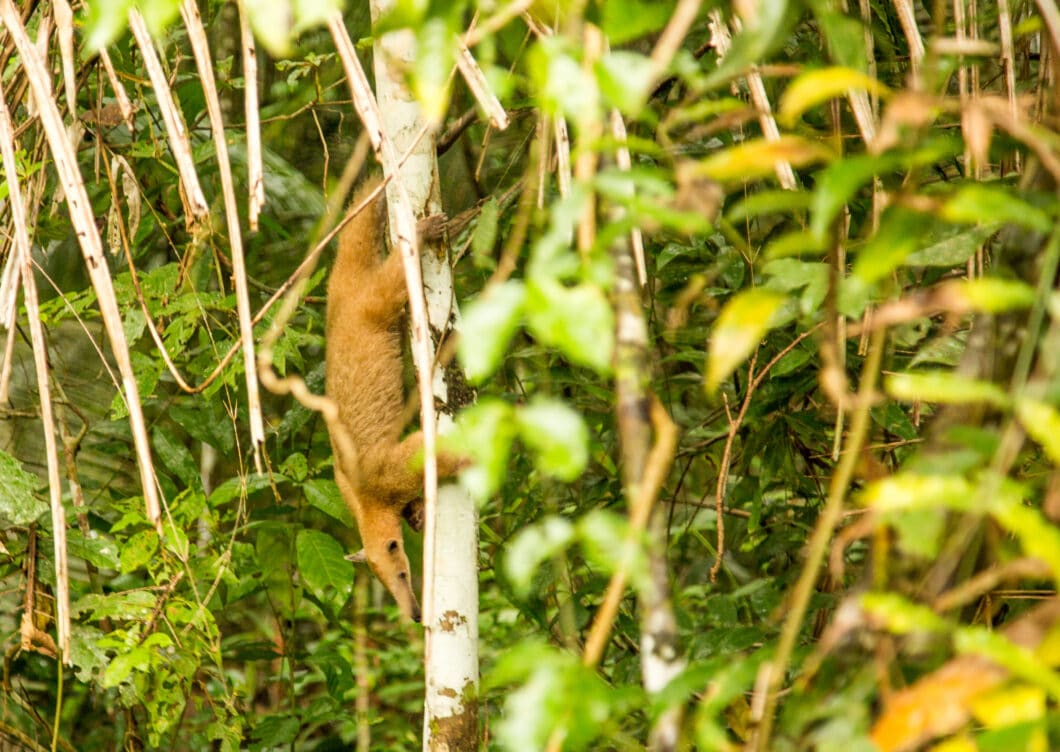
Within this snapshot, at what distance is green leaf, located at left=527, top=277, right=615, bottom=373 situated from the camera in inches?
37.3

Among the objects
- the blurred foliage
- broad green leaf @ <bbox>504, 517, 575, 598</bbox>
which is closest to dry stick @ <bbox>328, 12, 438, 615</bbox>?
the blurred foliage

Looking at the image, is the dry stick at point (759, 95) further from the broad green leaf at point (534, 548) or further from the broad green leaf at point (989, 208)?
the broad green leaf at point (534, 548)

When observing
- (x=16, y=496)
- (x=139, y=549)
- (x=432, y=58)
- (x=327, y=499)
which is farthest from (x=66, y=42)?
(x=327, y=499)

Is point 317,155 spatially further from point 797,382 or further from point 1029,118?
point 1029,118

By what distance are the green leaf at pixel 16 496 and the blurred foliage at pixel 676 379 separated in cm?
2

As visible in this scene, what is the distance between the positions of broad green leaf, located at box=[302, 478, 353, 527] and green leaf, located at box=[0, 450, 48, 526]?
3.01 ft

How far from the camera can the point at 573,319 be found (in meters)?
0.95

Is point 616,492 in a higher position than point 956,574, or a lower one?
lower

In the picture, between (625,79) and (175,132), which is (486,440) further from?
(175,132)

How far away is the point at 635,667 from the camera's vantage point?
340 centimetres

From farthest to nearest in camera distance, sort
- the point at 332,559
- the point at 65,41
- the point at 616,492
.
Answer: the point at 616,492 < the point at 332,559 < the point at 65,41

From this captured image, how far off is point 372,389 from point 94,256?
133 inches

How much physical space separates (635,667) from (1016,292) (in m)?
2.65

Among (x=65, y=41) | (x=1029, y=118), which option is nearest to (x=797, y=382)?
(x=1029, y=118)
